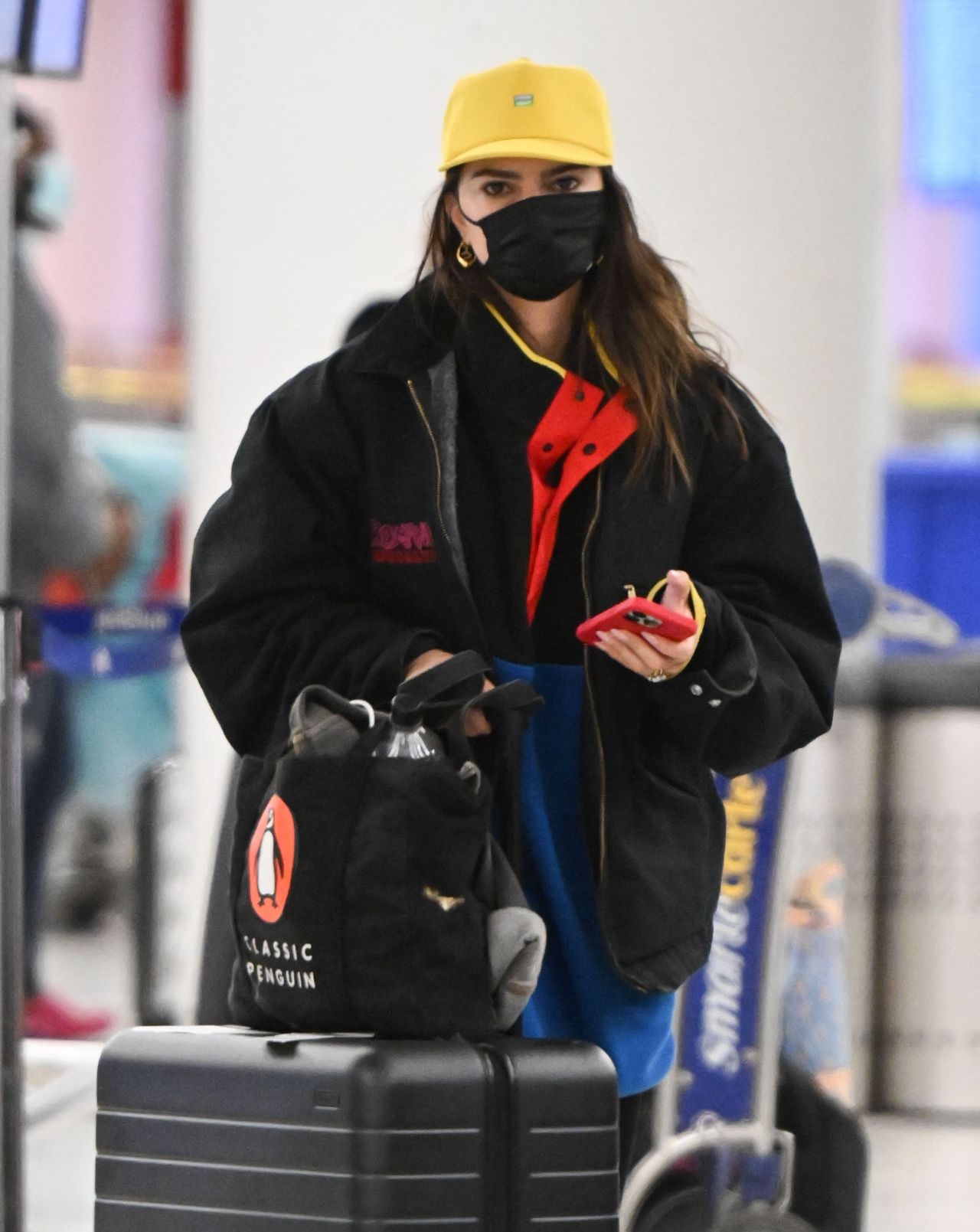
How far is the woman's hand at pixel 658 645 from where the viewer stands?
1657mm

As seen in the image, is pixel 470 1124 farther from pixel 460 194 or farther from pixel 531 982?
pixel 460 194

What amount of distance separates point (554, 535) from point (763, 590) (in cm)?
20

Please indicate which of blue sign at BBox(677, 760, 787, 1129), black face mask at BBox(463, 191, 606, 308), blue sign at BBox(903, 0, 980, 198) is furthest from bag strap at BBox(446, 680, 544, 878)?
blue sign at BBox(903, 0, 980, 198)

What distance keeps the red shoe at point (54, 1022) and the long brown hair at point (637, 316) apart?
126 inches

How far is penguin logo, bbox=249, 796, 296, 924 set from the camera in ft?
5.53

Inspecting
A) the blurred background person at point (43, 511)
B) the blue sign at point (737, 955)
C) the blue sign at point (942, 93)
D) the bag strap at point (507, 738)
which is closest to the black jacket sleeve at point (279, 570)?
the bag strap at point (507, 738)

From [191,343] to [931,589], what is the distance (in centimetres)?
256

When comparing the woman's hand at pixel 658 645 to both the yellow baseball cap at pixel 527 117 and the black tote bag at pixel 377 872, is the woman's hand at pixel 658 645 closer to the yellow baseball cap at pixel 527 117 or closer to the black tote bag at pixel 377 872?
the black tote bag at pixel 377 872

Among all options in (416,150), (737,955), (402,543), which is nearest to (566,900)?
(402,543)

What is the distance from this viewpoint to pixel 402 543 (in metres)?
1.81

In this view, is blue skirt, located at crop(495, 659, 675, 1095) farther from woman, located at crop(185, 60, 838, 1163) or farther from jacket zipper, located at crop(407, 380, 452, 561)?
jacket zipper, located at crop(407, 380, 452, 561)

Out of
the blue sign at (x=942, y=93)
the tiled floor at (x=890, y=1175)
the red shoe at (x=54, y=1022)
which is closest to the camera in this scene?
the tiled floor at (x=890, y=1175)

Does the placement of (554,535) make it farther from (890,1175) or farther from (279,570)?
(890,1175)

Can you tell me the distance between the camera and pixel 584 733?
71.0 inches
